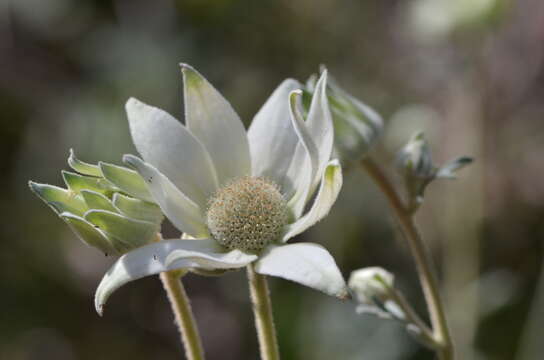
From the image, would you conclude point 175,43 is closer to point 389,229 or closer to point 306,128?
point 389,229

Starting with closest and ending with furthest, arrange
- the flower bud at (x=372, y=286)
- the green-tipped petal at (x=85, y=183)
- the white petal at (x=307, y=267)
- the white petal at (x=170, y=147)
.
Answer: the white petal at (x=307, y=267) < the green-tipped petal at (x=85, y=183) < the white petal at (x=170, y=147) < the flower bud at (x=372, y=286)

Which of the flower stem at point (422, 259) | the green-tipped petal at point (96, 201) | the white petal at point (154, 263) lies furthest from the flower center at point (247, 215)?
the flower stem at point (422, 259)

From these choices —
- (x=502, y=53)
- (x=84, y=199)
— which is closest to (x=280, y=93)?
(x=84, y=199)

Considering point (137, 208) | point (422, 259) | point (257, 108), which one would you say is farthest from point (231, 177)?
point (257, 108)

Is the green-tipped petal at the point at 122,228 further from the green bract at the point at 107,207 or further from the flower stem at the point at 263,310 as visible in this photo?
the flower stem at the point at 263,310

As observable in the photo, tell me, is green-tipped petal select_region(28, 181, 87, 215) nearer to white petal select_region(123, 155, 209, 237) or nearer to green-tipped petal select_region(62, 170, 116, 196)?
green-tipped petal select_region(62, 170, 116, 196)

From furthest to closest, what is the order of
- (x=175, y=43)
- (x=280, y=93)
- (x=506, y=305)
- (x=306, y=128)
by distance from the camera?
(x=175, y=43)
(x=506, y=305)
(x=280, y=93)
(x=306, y=128)

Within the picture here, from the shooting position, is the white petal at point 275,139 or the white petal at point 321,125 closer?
the white petal at point 321,125
